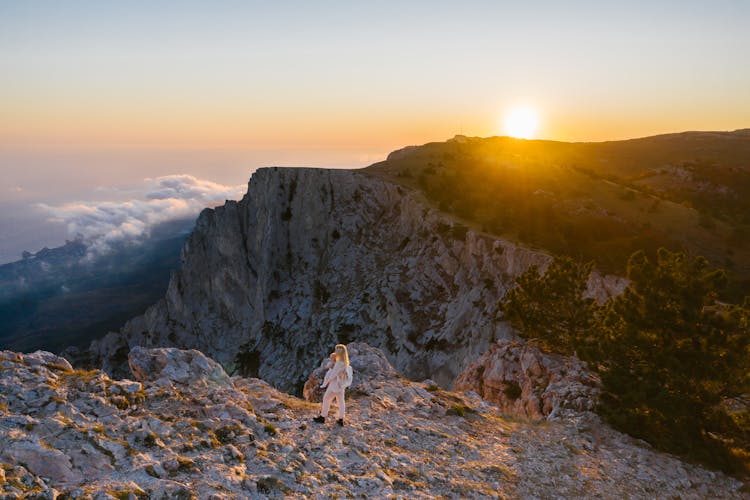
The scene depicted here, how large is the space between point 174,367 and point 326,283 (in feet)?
164

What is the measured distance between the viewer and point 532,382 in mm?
27297

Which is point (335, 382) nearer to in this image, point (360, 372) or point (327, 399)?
point (327, 399)

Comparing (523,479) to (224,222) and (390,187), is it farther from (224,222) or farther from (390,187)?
(224,222)

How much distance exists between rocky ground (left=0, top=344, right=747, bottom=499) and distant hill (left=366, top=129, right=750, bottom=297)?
30.8 m

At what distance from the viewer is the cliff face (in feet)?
167

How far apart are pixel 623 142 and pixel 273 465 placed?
179731mm

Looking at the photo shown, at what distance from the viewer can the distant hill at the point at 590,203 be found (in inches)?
2167

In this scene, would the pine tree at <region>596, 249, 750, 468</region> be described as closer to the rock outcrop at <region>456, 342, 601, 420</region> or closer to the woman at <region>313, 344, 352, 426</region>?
the rock outcrop at <region>456, 342, 601, 420</region>

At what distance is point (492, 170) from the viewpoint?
265 feet

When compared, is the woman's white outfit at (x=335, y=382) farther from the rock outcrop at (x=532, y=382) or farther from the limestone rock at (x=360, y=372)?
the rock outcrop at (x=532, y=382)

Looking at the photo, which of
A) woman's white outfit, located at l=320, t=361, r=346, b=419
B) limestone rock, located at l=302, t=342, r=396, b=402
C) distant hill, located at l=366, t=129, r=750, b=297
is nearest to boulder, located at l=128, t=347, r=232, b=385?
woman's white outfit, located at l=320, t=361, r=346, b=419

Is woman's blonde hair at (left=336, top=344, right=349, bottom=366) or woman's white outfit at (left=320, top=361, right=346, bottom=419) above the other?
woman's blonde hair at (left=336, top=344, right=349, bottom=366)

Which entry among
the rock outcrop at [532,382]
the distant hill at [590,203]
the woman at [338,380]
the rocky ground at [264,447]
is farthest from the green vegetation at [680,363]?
the distant hill at [590,203]

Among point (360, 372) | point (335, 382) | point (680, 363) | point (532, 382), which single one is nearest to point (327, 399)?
point (335, 382)
